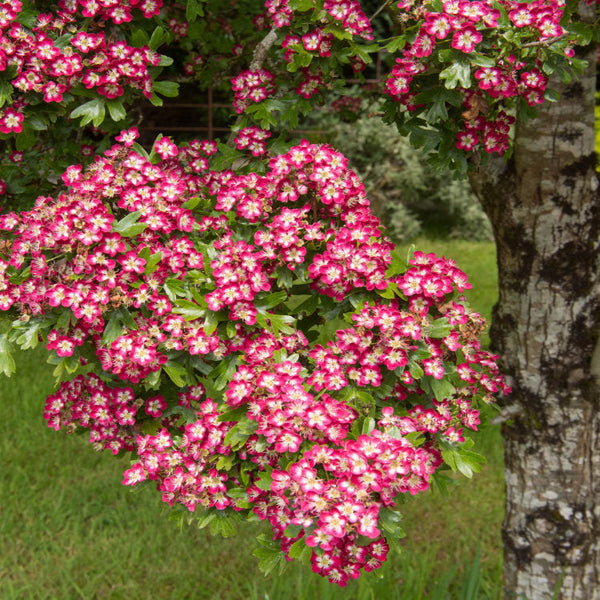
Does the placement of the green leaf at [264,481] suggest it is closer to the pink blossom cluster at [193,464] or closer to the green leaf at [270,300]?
the pink blossom cluster at [193,464]

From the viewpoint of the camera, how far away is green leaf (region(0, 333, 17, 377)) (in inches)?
69.9

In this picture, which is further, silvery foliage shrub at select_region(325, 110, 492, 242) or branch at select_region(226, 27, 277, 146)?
silvery foliage shrub at select_region(325, 110, 492, 242)

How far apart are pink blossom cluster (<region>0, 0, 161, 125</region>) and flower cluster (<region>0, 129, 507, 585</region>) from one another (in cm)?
18

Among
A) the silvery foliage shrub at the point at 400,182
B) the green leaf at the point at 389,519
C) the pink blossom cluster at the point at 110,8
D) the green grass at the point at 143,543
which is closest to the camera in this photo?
the green leaf at the point at 389,519

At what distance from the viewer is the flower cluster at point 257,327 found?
5.34 feet

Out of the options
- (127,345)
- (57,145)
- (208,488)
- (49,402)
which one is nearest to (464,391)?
(208,488)

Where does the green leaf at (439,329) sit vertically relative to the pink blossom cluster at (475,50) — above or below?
below

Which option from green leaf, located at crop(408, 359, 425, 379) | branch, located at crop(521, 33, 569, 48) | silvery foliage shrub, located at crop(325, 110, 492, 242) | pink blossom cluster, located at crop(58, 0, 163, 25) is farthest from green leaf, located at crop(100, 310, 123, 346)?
silvery foliage shrub, located at crop(325, 110, 492, 242)

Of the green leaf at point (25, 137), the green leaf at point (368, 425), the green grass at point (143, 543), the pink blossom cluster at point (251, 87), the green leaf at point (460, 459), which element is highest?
the pink blossom cluster at point (251, 87)

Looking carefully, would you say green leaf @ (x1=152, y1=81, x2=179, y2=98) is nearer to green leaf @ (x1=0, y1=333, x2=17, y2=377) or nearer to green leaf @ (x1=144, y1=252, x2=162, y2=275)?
green leaf @ (x1=144, y1=252, x2=162, y2=275)

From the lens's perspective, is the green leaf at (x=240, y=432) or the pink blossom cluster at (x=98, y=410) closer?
the green leaf at (x=240, y=432)

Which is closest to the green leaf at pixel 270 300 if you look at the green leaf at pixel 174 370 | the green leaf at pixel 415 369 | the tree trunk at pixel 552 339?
the green leaf at pixel 174 370

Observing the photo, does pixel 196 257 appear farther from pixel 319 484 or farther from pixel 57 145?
pixel 57 145

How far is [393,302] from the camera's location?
178 cm
